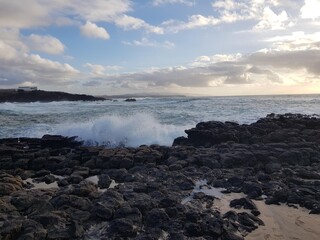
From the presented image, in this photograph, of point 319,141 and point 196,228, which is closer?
point 196,228

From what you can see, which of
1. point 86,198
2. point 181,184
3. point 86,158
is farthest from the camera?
point 86,158

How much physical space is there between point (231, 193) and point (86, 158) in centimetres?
509

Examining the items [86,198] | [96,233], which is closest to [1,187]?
[86,198]

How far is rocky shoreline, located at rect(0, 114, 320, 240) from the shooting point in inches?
220

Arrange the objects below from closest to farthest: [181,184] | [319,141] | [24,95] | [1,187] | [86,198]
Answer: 1. [86,198]
2. [1,187]
3. [181,184]
4. [319,141]
5. [24,95]

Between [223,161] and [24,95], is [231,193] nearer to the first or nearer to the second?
[223,161]

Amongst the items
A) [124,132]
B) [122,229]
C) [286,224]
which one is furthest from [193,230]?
[124,132]

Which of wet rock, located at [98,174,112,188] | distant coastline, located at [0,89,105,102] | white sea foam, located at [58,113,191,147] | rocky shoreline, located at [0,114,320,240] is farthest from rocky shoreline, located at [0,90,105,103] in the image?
wet rock, located at [98,174,112,188]

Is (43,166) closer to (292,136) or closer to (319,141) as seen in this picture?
(292,136)

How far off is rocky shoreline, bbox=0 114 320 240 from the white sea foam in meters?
3.02

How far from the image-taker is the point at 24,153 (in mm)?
11805

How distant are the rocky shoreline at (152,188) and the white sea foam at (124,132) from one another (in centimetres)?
302

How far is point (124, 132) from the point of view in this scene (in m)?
17.2

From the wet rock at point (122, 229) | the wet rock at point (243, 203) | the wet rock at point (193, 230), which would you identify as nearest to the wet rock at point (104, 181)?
the wet rock at point (122, 229)
